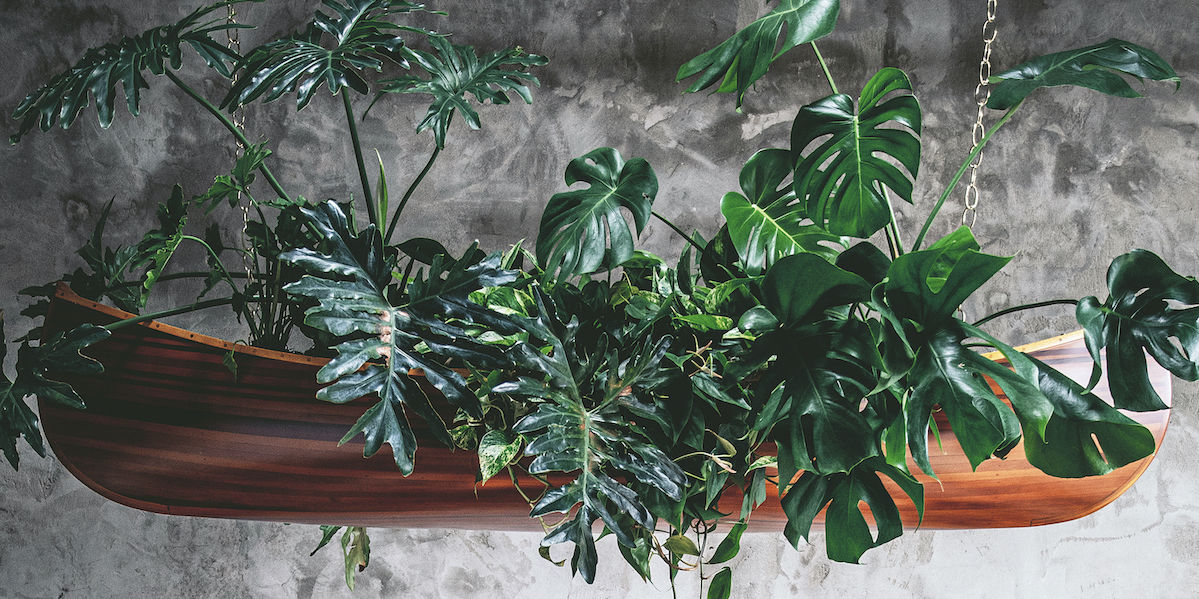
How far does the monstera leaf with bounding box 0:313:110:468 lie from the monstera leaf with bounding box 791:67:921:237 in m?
0.81

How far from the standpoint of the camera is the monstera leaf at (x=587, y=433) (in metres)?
0.83

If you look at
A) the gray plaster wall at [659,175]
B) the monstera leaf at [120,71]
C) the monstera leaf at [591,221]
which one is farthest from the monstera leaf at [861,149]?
the gray plaster wall at [659,175]

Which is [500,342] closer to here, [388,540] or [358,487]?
[358,487]

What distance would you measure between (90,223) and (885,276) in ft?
5.88

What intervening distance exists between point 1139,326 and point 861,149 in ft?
1.11

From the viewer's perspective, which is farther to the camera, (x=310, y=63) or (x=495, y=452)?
(x=310, y=63)

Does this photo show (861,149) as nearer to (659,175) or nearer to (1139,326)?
(1139,326)

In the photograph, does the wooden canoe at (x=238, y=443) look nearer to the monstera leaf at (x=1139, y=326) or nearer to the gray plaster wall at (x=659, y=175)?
the monstera leaf at (x=1139, y=326)

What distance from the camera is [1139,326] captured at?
2.71 feet

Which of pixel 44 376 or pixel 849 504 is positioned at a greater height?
pixel 849 504

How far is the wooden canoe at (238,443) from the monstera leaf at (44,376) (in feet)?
0.11

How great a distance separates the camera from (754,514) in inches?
40.6

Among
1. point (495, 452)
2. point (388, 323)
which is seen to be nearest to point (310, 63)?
point (388, 323)

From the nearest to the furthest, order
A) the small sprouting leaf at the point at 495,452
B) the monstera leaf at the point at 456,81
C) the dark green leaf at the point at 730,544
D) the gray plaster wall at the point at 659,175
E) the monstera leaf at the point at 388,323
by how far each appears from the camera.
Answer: the monstera leaf at the point at 388,323 → the small sprouting leaf at the point at 495,452 → the dark green leaf at the point at 730,544 → the monstera leaf at the point at 456,81 → the gray plaster wall at the point at 659,175
